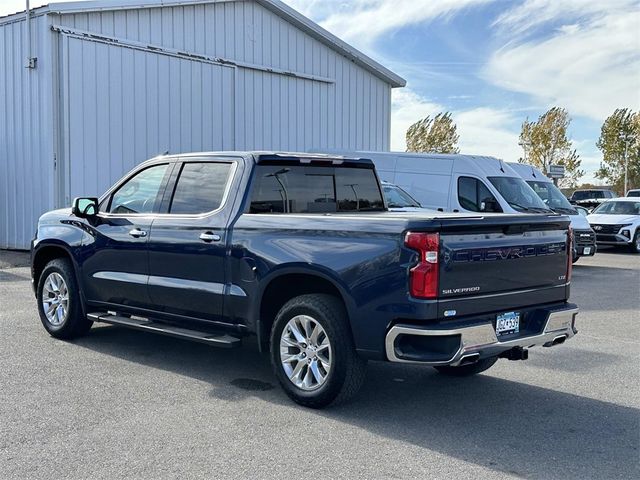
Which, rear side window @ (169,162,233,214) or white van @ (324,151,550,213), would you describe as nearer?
rear side window @ (169,162,233,214)

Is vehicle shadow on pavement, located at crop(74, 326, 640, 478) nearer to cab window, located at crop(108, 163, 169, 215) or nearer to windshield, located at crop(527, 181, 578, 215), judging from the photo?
cab window, located at crop(108, 163, 169, 215)

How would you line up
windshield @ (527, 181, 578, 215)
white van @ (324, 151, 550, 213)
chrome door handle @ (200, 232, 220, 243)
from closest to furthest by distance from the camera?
chrome door handle @ (200, 232, 220, 243) → white van @ (324, 151, 550, 213) → windshield @ (527, 181, 578, 215)

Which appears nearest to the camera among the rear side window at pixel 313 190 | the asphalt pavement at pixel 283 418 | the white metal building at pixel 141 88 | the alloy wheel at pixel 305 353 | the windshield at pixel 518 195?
the asphalt pavement at pixel 283 418

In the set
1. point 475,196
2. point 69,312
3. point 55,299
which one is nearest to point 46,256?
point 55,299

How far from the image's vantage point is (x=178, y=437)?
4.64 metres

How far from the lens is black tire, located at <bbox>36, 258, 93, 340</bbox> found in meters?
7.32

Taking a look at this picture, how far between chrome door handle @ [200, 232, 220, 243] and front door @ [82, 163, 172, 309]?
30.0 inches

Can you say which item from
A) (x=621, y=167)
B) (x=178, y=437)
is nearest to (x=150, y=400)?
(x=178, y=437)

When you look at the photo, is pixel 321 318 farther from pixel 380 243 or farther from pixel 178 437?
pixel 178 437

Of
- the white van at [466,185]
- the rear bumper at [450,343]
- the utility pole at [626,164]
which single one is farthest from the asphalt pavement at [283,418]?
the utility pole at [626,164]

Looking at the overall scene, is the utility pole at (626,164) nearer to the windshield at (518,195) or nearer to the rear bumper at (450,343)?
the windshield at (518,195)

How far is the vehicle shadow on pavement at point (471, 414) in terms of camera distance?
4430 millimetres

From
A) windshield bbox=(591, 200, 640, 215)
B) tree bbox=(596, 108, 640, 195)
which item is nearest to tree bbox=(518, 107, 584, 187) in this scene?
tree bbox=(596, 108, 640, 195)

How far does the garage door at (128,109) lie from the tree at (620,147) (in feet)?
126
